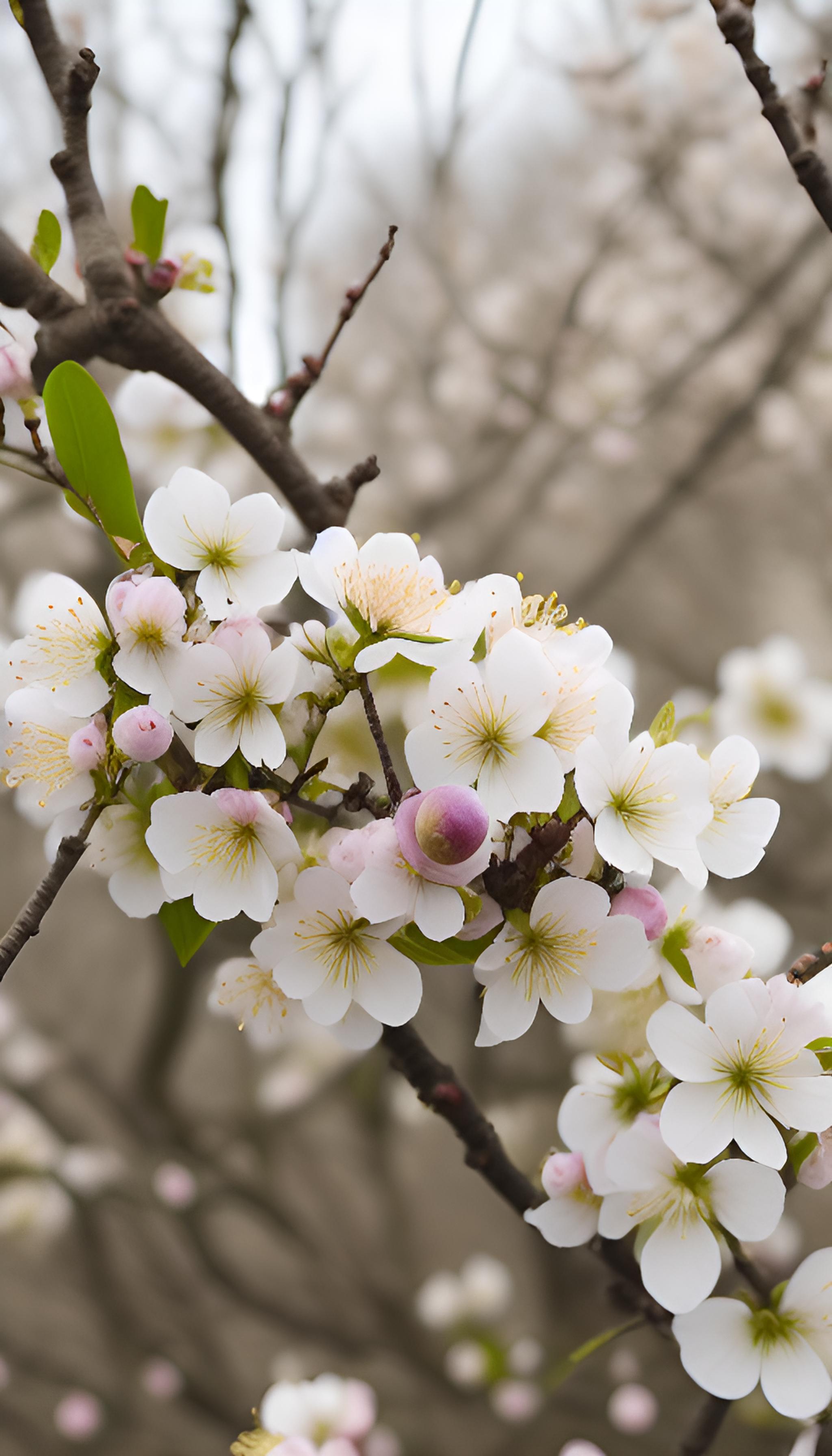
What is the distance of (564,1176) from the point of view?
38 cm

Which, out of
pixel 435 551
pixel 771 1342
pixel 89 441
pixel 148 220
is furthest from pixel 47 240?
pixel 435 551

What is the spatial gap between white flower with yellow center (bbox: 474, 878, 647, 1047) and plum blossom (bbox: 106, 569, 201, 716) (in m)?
0.13

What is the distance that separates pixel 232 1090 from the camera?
1742mm

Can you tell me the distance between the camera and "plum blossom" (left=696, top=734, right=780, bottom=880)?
1.10ft

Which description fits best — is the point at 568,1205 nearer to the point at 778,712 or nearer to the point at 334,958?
the point at 334,958

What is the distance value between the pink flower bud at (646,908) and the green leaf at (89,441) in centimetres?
21

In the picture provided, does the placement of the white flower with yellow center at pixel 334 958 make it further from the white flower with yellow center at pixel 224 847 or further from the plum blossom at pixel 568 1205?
the plum blossom at pixel 568 1205

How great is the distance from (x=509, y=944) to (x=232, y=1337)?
1639 mm

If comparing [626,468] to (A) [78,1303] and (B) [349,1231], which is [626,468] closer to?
(B) [349,1231]

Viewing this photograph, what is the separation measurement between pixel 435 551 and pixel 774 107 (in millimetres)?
941

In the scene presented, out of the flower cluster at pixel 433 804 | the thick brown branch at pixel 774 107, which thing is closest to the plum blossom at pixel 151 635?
the flower cluster at pixel 433 804

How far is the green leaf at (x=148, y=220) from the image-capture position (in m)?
0.47

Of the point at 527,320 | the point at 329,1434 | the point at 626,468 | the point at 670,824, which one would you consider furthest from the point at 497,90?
the point at 329,1434

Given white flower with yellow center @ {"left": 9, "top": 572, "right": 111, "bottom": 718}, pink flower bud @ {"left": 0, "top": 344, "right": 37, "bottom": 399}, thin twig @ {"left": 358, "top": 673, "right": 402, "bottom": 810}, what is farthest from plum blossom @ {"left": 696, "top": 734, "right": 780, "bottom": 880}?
pink flower bud @ {"left": 0, "top": 344, "right": 37, "bottom": 399}
